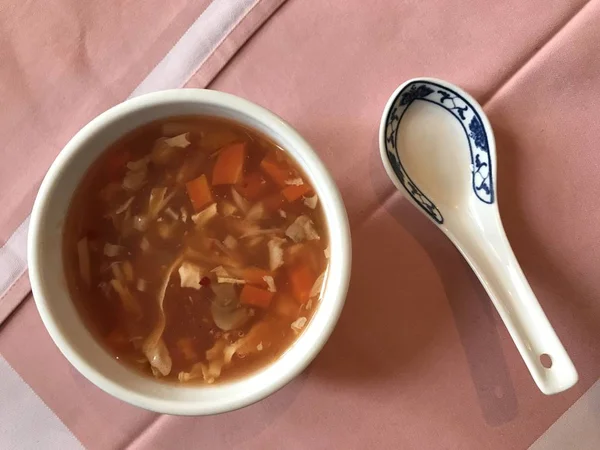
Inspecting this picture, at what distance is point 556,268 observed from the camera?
75 cm

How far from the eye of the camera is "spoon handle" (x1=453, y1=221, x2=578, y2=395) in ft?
2.25

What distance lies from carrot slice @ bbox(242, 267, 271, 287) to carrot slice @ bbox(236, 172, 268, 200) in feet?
0.27

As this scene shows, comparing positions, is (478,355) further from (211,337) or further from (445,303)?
(211,337)

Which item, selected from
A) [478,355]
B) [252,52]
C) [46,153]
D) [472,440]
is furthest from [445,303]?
[46,153]

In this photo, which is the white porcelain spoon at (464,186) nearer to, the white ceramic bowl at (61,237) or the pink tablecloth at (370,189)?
the pink tablecloth at (370,189)

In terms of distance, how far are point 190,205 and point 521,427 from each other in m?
0.49

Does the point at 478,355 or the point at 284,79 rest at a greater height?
the point at 284,79

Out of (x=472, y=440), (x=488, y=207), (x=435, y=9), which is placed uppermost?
(x=435, y=9)

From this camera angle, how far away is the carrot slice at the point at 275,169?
674 millimetres

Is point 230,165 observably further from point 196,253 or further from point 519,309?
point 519,309

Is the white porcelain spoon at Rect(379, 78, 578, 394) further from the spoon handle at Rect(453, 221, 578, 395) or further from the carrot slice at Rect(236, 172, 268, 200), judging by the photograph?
the carrot slice at Rect(236, 172, 268, 200)

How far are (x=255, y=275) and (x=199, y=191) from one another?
0.37 feet

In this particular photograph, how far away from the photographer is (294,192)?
68cm

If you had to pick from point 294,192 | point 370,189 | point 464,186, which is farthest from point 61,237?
point 464,186
